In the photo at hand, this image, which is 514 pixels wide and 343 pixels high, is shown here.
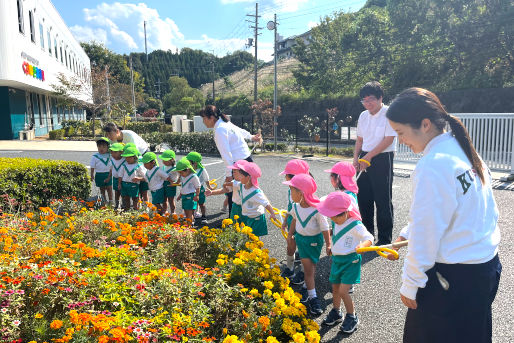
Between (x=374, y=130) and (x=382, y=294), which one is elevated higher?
(x=374, y=130)

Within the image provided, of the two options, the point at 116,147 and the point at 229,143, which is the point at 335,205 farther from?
the point at 116,147

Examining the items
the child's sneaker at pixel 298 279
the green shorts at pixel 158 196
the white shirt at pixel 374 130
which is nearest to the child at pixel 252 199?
the child's sneaker at pixel 298 279

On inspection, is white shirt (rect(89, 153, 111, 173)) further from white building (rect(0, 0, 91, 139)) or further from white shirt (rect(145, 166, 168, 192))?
white building (rect(0, 0, 91, 139))

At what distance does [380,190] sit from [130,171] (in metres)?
4.00

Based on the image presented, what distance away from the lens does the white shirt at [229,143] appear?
208 inches

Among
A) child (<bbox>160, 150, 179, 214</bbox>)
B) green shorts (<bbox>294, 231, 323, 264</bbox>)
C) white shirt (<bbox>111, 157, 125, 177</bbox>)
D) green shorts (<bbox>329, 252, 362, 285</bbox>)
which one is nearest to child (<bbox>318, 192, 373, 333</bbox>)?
green shorts (<bbox>329, 252, 362, 285</bbox>)

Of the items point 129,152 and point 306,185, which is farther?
point 129,152

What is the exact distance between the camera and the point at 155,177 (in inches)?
240

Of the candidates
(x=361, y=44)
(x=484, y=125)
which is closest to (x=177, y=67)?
(x=361, y=44)

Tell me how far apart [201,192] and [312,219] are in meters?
3.13

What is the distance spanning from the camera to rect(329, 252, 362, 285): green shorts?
3053 mm

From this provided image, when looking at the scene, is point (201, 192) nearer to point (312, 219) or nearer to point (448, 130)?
point (312, 219)

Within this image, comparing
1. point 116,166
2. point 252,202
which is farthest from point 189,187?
point 116,166

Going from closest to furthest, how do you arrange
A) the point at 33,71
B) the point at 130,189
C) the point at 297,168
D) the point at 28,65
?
the point at 297,168 < the point at 130,189 < the point at 28,65 < the point at 33,71
